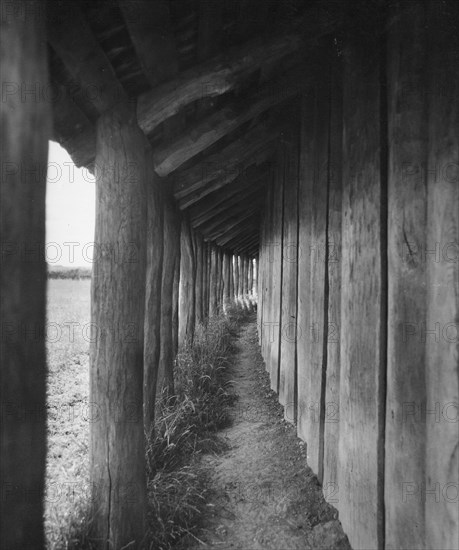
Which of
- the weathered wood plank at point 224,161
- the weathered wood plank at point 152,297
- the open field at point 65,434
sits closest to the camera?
the open field at point 65,434

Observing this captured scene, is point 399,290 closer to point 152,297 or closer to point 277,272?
point 152,297

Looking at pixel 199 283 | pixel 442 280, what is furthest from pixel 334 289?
pixel 199 283

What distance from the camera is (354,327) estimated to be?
2160 mm

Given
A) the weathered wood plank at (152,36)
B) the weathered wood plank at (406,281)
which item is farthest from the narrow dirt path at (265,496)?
the weathered wood plank at (152,36)

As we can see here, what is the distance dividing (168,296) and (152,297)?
0.97m

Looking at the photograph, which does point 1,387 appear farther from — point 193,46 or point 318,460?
point 318,460

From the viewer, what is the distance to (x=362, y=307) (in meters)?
2.09

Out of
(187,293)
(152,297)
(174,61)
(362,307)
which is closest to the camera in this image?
(362,307)

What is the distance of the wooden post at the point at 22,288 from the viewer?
1102 millimetres

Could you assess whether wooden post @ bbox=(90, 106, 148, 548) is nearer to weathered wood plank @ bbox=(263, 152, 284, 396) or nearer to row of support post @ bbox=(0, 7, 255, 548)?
row of support post @ bbox=(0, 7, 255, 548)

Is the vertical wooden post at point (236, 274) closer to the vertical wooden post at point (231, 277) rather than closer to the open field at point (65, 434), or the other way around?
the vertical wooden post at point (231, 277)

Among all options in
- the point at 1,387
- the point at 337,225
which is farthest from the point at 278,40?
the point at 1,387

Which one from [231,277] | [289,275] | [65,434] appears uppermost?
[231,277]

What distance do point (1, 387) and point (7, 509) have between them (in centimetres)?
38
